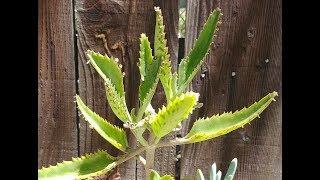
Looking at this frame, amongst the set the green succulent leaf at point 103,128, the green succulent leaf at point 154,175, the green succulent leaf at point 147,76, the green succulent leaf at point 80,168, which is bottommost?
the green succulent leaf at point 154,175

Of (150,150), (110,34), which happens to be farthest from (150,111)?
(110,34)

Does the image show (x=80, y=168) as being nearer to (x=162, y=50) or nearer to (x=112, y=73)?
(x=112, y=73)

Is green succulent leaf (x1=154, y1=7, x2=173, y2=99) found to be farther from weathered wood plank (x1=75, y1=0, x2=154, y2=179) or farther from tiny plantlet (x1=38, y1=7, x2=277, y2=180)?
weathered wood plank (x1=75, y1=0, x2=154, y2=179)

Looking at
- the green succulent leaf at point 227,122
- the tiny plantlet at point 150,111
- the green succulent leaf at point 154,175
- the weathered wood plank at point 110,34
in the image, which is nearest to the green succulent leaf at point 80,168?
the tiny plantlet at point 150,111

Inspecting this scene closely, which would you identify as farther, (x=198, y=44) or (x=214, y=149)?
(x=214, y=149)

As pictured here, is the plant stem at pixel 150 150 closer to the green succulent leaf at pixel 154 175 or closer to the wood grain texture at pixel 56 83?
the green succulent leaf at pixel 154 175
